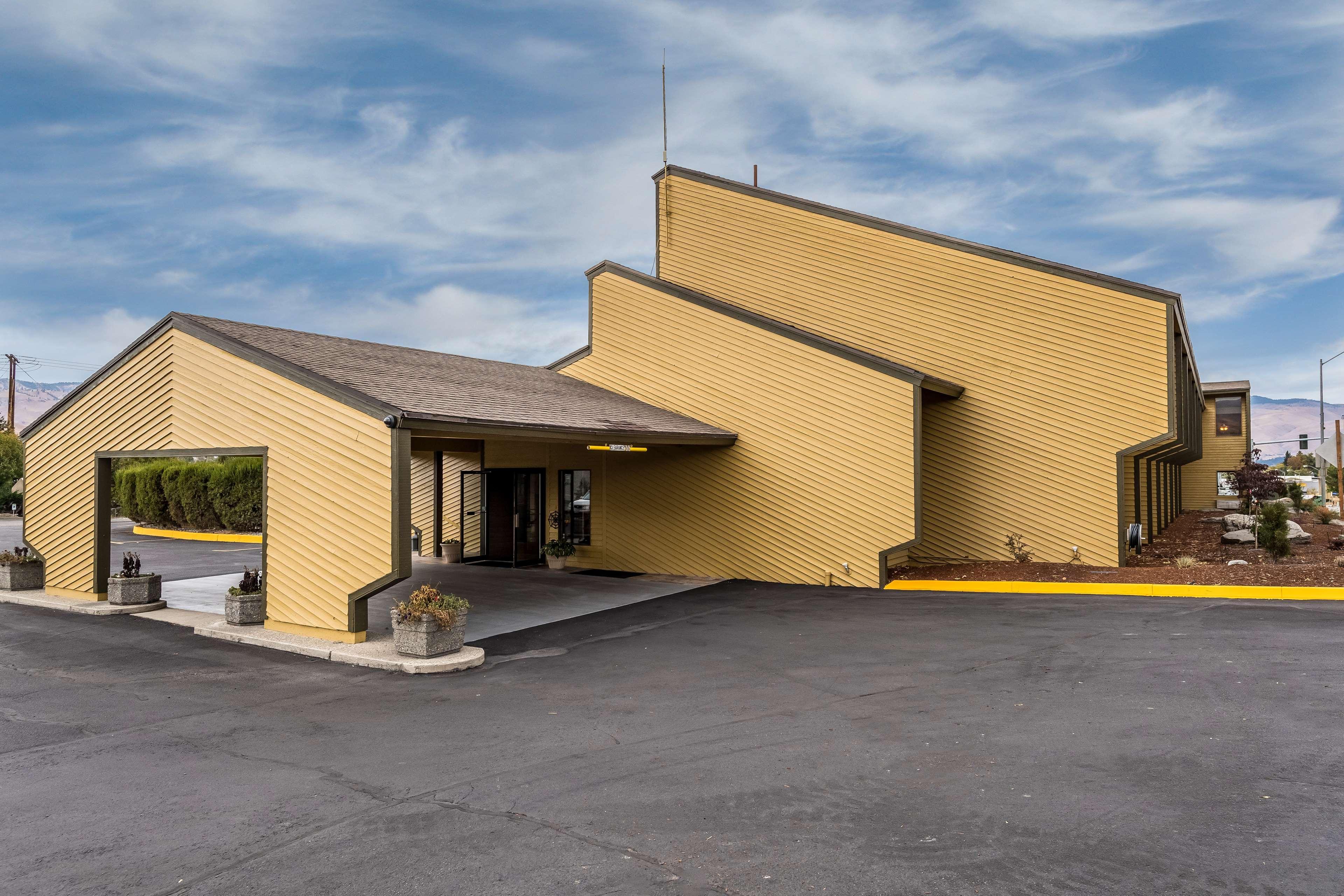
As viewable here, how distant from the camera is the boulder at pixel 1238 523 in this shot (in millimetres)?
20734

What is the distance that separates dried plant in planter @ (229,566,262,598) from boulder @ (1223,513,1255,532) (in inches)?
848

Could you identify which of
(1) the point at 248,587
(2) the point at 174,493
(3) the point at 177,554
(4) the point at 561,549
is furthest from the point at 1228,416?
(2) the point at 174,493

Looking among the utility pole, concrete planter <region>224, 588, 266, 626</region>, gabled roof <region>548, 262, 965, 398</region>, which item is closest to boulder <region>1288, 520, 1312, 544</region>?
gabled roof <region>548, 262, 965, 398</region>

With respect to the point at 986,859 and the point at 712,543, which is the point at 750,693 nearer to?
the point at 986,859

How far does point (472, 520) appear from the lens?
18.7 metres

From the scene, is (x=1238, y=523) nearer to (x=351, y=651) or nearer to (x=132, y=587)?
(x=351, y=651)

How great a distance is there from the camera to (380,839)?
4262 mm

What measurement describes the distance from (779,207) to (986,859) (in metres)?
15.1

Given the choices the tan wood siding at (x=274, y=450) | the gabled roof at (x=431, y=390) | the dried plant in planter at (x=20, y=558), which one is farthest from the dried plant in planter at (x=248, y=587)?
the dried plant in planter at (x=20, y=558)

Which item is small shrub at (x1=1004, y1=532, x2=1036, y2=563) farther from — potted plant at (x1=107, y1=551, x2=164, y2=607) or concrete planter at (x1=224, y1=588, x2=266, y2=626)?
potted plant at (x1=107, y1=551, x2=164, y2=607)

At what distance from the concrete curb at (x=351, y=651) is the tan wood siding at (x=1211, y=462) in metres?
35.8

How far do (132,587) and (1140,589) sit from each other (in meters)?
15.4

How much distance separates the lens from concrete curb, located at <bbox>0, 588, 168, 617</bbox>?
12.1 metres

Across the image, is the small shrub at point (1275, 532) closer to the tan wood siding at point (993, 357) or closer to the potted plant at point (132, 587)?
the tan wood siding at point (993, 357)
